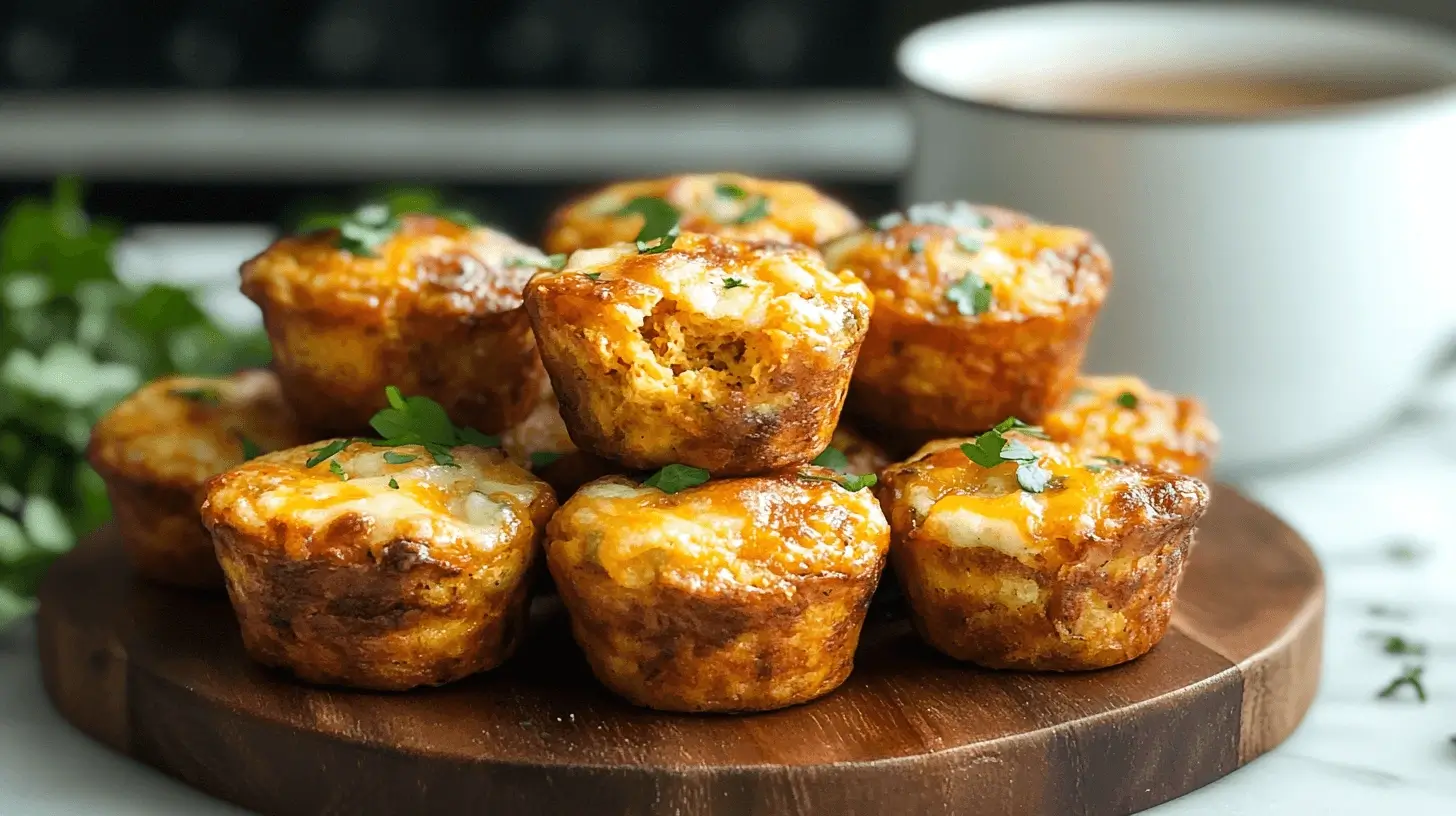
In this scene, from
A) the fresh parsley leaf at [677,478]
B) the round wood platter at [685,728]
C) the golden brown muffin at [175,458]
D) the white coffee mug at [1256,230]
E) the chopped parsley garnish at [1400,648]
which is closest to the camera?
the round wood platter at [685,728]

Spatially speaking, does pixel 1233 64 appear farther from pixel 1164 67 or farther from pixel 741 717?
pixel 741 717

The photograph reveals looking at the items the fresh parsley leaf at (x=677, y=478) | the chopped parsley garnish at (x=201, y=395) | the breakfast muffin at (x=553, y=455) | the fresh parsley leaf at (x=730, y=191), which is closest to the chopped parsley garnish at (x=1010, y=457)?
the fresh parsley leaf at (x=677, y=478)

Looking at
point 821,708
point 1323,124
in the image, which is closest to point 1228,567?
point 821,708

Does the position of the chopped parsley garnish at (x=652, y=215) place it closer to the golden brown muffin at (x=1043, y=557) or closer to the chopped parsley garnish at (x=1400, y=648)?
the golden brown muffin at (x=1043, y=557)

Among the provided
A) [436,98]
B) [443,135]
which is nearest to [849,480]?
[443,135]

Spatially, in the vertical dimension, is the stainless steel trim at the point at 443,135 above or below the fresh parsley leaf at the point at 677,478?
below

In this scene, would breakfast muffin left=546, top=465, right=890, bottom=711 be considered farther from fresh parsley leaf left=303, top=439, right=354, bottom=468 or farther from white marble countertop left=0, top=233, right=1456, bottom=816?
white marble countertop left=0, top=233, right=1456, bottom=816

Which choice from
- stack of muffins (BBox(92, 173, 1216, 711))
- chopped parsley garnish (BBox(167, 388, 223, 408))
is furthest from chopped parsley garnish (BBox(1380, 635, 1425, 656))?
chopped parsley garnish (BBox(167, 388, 223, 408))
